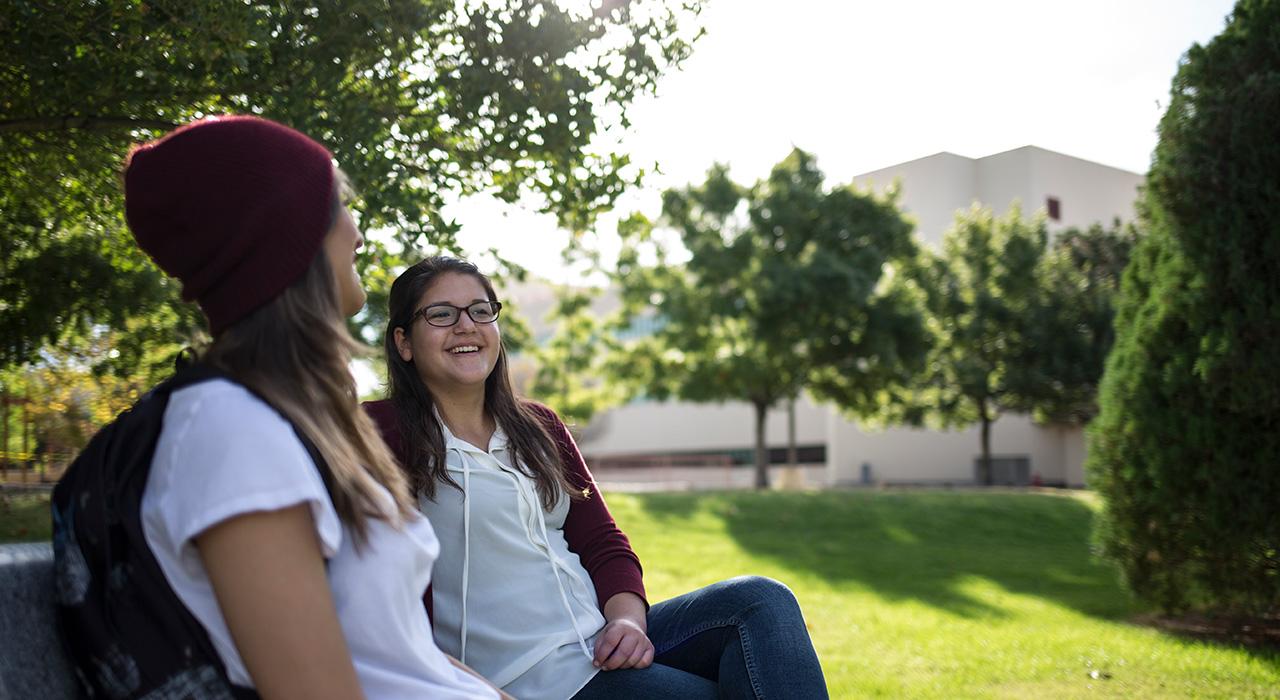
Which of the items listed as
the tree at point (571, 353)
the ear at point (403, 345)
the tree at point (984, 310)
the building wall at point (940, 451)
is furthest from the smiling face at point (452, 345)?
the building wall at point (940, 451)

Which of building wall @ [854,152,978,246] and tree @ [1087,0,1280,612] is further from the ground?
building wall @ [854,152,978,246]

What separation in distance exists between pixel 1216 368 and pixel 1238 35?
91.2 inches

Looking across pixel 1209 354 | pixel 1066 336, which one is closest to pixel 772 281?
pixel 1066 336

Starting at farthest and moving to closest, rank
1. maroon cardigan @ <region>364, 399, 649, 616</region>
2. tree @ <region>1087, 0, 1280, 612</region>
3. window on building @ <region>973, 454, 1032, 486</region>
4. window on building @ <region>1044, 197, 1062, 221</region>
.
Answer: window on building @ <region>973, 454, 1032, 486</region> → window on building @ <region>1044, 197, 1062, 221</region> → tree @ <region>1087, 0, 1280, 612</region> → maroon cardigan @ <region>364, 399, 649, 616</region>

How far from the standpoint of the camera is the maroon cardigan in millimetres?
2891

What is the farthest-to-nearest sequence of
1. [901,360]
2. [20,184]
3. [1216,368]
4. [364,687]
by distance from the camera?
1. [901,360]
2. [1216,368]
3. [20,184]
4. [364,687]

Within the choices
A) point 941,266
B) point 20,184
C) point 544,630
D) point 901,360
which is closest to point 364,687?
point 544,630

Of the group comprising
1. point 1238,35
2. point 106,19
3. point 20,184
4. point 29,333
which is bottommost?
point 29,333

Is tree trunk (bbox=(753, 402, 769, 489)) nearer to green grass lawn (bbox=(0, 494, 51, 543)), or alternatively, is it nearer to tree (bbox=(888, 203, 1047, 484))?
tree (bbox=(888, 203, 1047, 484))

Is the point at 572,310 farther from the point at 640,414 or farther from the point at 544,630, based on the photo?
the point at 640,414

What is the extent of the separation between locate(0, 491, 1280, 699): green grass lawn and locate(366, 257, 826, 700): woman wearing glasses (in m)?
3.52

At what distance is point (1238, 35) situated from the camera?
737cm

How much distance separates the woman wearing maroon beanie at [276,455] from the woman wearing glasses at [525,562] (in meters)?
0.96

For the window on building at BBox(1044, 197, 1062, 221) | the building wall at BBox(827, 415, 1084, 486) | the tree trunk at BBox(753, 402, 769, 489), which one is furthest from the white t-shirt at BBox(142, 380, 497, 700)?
the window on building at BBox(1044, 197, 1062, 221)
